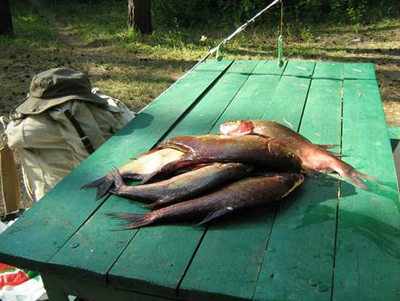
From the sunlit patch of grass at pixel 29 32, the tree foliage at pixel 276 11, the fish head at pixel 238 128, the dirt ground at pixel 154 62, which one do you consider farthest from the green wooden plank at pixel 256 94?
the tree foliage at pixel 276 11

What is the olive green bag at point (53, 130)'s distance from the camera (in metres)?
2.96

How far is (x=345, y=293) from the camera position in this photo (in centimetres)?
148

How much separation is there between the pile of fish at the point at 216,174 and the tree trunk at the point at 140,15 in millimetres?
7879

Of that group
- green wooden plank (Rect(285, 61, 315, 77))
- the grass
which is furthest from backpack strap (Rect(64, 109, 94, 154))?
the grass

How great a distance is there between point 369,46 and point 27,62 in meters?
6.09

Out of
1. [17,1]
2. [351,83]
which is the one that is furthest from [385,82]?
[17,1]

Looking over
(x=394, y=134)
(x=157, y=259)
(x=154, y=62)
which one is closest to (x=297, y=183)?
(x=157, y=259)

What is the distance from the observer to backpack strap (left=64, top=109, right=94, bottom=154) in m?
2.98

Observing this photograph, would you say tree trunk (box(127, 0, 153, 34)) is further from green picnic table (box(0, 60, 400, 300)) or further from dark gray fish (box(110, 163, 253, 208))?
dark gray fish (box(110, 163, 253, 208))

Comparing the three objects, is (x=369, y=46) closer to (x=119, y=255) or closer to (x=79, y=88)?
(x=79, y=88)

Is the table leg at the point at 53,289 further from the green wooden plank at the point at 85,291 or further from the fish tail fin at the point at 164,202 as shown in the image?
the fish tail fin at the point at 164,202

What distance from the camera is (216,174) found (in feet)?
6.35

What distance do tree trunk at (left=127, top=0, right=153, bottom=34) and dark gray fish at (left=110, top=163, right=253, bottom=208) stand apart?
8.20 meters

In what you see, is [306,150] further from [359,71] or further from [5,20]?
[5,20]
